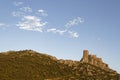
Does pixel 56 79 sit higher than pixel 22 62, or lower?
lower

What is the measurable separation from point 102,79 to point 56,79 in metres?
33.5

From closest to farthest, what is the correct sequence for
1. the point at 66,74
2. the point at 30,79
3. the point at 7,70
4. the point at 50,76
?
1. the point at 30,79
2. the point at 7,70
3. the point at 50,76
4. the point at 66,74

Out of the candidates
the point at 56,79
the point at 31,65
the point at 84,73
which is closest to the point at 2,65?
the point at 31,65

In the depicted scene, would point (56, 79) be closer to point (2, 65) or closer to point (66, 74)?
point (66, 74)

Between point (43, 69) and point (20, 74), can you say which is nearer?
point (20, 74)

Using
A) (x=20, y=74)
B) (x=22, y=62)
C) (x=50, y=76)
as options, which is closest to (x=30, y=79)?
(x=20, y=74)

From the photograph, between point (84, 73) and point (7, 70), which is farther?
point (84, 73)

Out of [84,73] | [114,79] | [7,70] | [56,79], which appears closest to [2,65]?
[7,70]

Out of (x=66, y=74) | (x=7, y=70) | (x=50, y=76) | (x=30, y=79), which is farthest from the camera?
(x=66, y=74)

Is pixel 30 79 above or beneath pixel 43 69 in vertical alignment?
beneath

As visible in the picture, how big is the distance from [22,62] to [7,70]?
1046 inches

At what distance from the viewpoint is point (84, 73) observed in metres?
192

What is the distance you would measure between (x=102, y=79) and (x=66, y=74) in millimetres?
28835

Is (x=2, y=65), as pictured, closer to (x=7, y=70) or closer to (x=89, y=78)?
(x=7, y=70)
